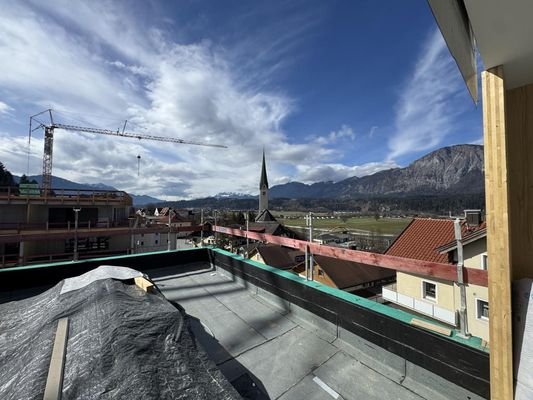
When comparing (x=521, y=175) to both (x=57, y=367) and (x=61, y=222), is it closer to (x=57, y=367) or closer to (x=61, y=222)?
(x=57, y=367)

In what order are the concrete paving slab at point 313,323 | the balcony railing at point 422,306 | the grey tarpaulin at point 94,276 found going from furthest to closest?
the balcony railing at point 422,306, the concrete paving slab at point 313,323, the grey tarpaulin at point 94,276

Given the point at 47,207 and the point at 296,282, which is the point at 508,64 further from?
the point at 47,207

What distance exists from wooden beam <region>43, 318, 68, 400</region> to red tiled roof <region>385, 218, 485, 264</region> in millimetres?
11456

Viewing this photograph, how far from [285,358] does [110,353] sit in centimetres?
159

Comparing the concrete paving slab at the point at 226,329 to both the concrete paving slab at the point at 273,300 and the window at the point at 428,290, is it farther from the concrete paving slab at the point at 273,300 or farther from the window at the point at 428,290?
the window at the point at 428,290

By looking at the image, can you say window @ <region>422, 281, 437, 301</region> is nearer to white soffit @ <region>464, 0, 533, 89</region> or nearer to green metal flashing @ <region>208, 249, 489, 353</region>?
green metal flashing @ <region>208, 249, 489, 353</region>

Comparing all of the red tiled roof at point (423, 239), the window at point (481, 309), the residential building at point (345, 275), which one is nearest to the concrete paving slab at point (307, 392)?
the window at point (481, 309)

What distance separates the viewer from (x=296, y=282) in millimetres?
2982

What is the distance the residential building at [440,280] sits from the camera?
732 cm

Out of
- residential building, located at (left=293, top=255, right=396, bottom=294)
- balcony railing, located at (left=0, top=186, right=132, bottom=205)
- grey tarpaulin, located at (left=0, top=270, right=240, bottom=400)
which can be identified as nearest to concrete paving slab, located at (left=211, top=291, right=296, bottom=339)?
grey tarpaulin, located at (left=0, top=270, right=240, bottom=400)

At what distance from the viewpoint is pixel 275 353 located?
7.65 feet

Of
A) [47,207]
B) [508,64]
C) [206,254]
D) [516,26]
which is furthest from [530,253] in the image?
[47,207]

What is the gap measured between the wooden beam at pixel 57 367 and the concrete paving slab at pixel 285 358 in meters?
1.42

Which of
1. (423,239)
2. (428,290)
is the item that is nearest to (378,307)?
(428,290)
